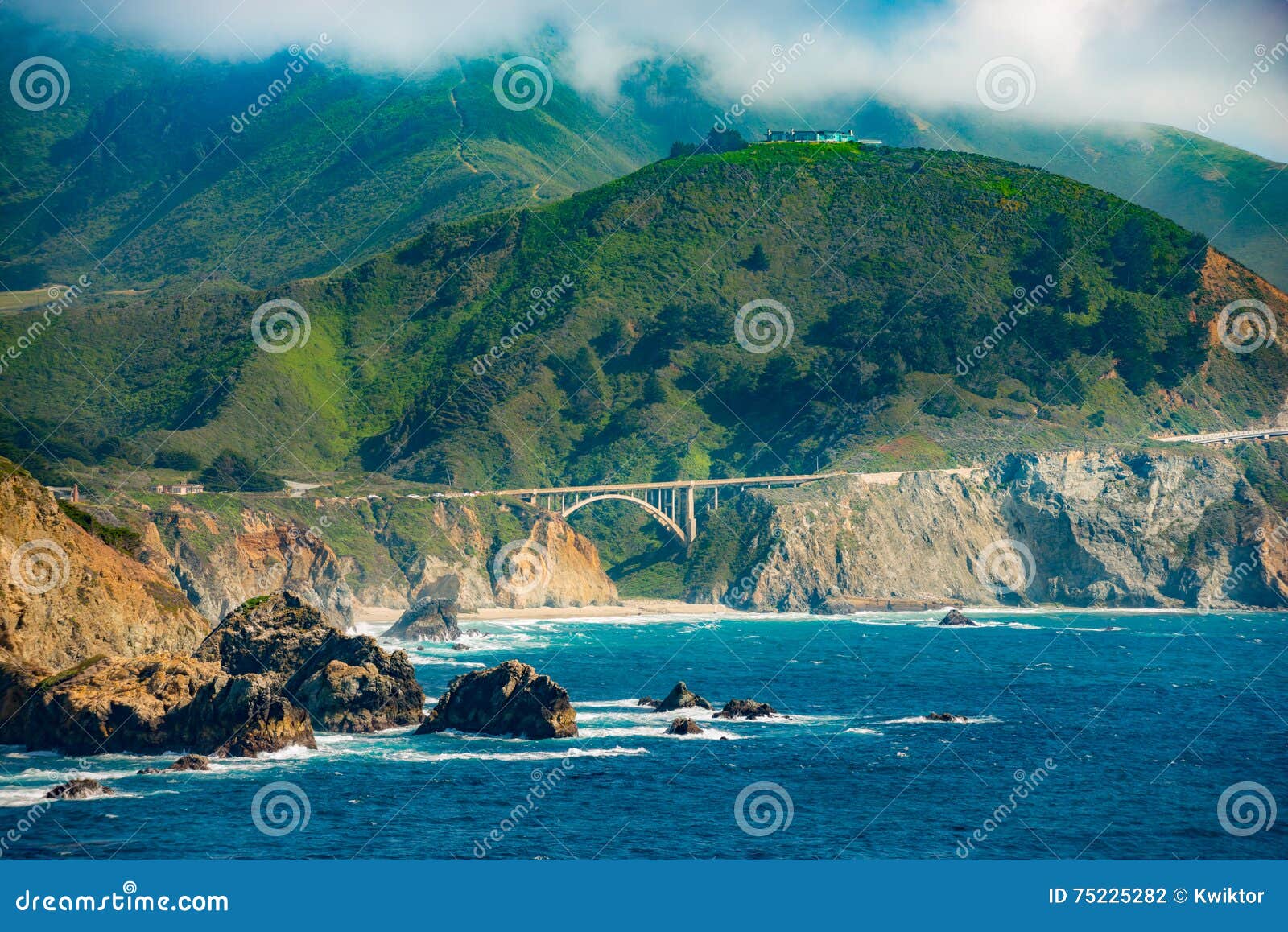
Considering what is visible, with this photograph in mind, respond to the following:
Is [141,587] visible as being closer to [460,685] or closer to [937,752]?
[460,685]

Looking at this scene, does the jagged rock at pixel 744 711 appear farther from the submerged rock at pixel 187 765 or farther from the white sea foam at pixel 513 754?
the submerged rock at pixel 187 765

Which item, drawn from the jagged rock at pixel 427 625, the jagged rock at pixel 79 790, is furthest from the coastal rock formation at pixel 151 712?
the jagged rock at pixel 427 625

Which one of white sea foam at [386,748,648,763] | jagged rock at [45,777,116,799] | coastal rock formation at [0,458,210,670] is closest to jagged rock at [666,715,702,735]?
white sea foam at [386,748,648,763]

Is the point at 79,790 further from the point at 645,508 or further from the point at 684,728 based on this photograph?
the point at 645,508

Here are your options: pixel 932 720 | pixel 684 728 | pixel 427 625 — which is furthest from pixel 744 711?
pixel 427 625

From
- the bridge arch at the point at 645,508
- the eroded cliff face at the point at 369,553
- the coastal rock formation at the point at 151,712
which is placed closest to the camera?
the coastal rock formation at the point at 151,712

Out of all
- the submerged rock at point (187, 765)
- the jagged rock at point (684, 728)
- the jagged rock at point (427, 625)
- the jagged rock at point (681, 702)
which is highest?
the jagged rock at point (681, 702)
